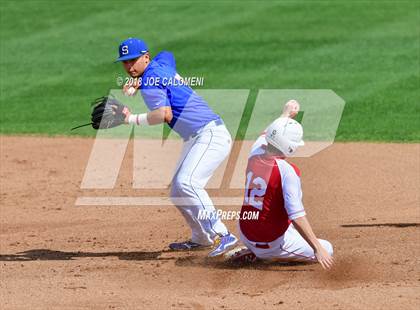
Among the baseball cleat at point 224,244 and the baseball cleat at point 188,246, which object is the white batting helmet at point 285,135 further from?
the baseball cleat at point 188,246

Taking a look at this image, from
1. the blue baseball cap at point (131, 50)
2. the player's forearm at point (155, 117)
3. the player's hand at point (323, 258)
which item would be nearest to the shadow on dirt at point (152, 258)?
the player's hand at point (323, 258)

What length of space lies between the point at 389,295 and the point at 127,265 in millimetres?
3022

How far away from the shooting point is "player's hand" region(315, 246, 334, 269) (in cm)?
877

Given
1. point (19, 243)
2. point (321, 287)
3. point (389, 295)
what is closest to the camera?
point (389, 295)

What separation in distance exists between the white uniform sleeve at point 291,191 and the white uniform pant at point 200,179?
1378 mm

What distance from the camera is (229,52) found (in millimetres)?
21812

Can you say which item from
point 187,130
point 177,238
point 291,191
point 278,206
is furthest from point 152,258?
point 291,191

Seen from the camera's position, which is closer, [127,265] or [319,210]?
[127,265]

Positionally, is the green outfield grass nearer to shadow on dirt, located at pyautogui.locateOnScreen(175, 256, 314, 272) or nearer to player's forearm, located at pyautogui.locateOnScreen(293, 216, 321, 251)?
shadow on dirt, located at pyautogui.locateOnScreen(175, 256, 314, 272)

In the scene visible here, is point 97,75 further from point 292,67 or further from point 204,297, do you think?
point 204,297

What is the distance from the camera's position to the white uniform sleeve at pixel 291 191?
8.91 meters

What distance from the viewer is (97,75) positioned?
67.1 feet

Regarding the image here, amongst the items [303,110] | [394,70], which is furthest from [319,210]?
[394,70]

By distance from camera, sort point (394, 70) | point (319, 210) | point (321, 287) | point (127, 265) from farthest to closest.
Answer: point (394, 70) → point (319, 210) → point (127, 265) → point (321, 287)
